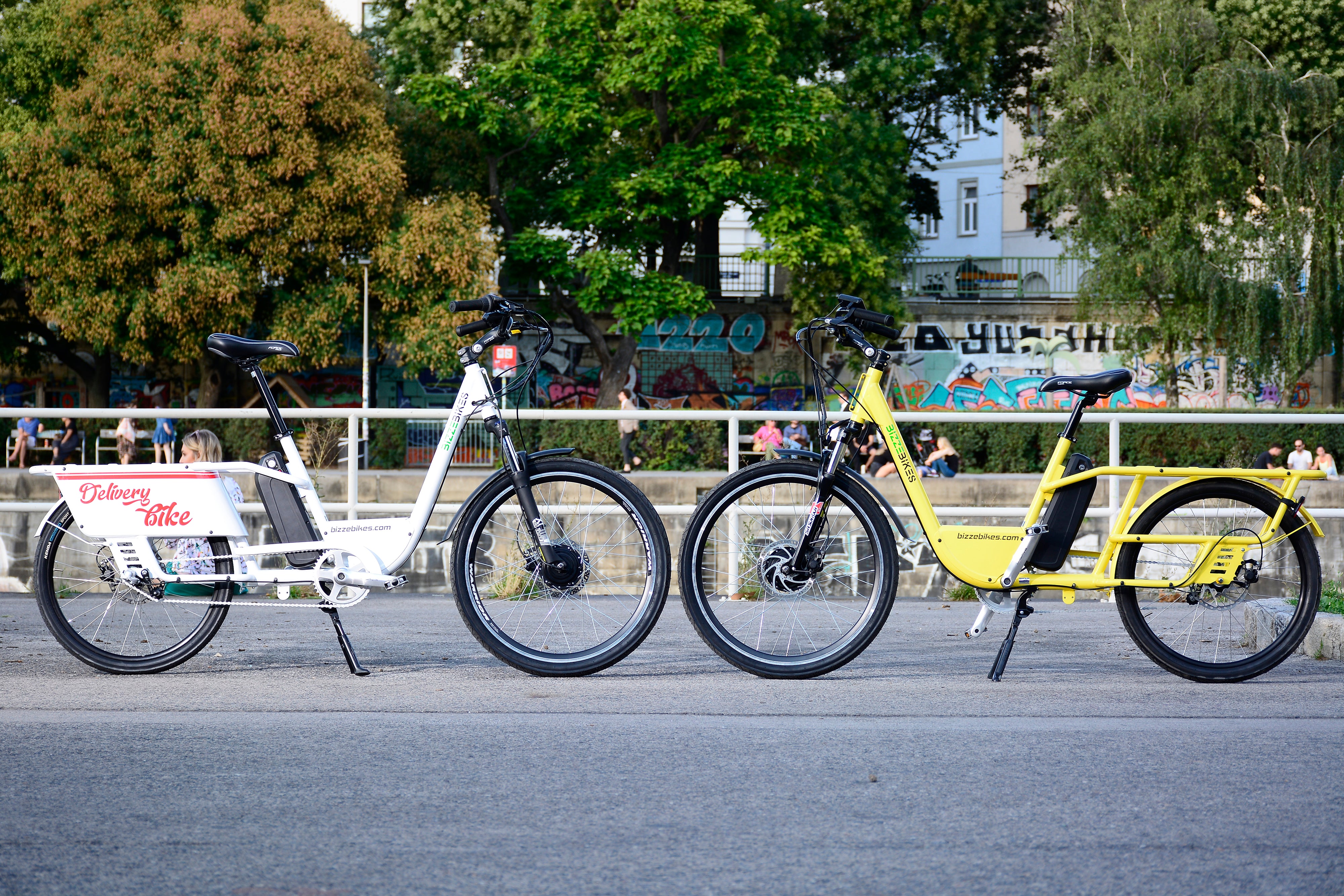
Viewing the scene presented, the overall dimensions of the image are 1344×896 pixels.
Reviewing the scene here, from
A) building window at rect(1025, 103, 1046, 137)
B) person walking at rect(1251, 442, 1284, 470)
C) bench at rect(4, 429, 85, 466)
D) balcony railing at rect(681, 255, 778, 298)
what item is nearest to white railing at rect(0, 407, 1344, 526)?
person walking at rect(1251, 442, 1284, 470)

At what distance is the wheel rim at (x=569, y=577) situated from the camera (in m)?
5.23

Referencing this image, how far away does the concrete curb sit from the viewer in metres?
5.41

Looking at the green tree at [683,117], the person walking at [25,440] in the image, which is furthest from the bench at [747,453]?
the green tree at [683,117]

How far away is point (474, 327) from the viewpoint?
5453mm

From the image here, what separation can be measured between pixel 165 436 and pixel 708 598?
24.2 feet

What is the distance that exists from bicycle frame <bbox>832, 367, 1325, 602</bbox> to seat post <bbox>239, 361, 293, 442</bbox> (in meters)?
2.24

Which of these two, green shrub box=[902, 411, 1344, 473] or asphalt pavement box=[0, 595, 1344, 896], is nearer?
asphalt pavement box=[0, 595, 1344, 896]

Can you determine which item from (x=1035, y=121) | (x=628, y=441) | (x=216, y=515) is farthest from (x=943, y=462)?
(x=1035, y=121)

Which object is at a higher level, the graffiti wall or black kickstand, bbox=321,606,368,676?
the graffiti wall

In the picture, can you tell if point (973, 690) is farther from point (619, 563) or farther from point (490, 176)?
point (490, 176)

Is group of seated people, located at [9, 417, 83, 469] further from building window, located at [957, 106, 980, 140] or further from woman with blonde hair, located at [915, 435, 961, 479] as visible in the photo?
building window, located at [957, 106, 980, 140]

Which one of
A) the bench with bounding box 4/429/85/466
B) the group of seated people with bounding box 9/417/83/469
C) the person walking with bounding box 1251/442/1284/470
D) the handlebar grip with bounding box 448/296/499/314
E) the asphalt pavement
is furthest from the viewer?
the group of seated people with bounding box 9/417/83/469

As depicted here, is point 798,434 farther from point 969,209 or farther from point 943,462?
point 969,209

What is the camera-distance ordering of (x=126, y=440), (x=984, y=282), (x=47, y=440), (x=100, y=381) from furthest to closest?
(x=984, y=282) < (x=100, y=381) < (x=47, y=440) < (x=126, y=440)
